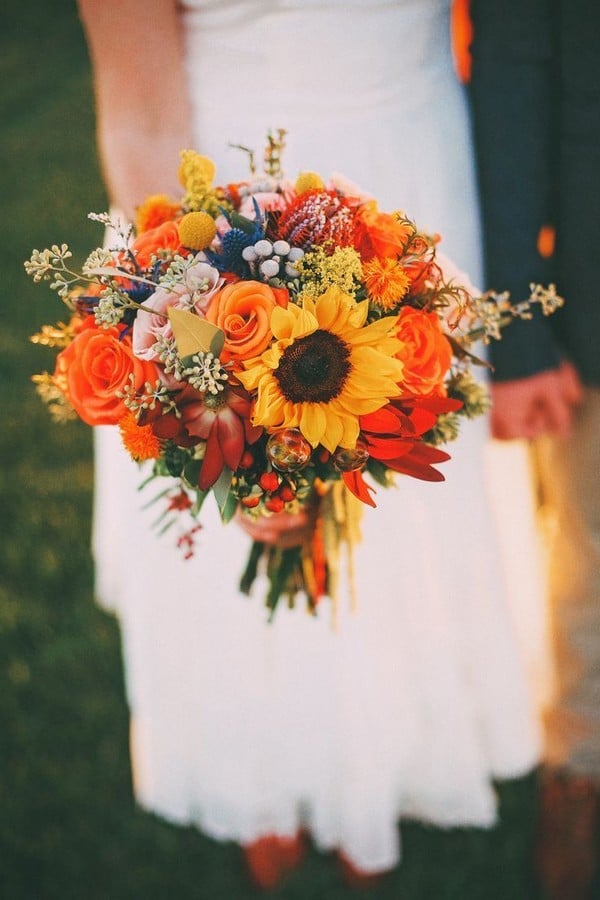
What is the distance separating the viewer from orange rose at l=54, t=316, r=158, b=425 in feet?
3.11

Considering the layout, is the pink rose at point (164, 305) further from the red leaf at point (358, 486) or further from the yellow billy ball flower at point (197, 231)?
the red leaf at point (358, 486)

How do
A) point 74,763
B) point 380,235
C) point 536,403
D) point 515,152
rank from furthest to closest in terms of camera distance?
point 74,763 < point 536,403 < point 515,152 < point 380,235

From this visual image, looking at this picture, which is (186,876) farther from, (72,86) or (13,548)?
(72,86)

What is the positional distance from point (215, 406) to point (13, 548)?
2.14m

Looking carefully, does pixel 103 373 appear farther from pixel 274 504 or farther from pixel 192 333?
pixel 274 504

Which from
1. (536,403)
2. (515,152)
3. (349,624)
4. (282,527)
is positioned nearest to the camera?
(282,527)

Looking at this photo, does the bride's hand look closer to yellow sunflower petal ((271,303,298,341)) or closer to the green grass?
yellow sunflower petal ((271,303,298,341))

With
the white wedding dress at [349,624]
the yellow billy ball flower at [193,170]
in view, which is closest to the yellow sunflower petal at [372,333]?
the yellow billy ball flower at [193,170]

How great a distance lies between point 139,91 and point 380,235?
619mm

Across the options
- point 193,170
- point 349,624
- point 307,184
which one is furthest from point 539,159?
point 349,624

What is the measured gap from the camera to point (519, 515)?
6.09ft

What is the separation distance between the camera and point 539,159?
1423 mm

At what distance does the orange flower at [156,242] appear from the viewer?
1.01 m

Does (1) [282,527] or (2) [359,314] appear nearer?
(2) [359,314]
